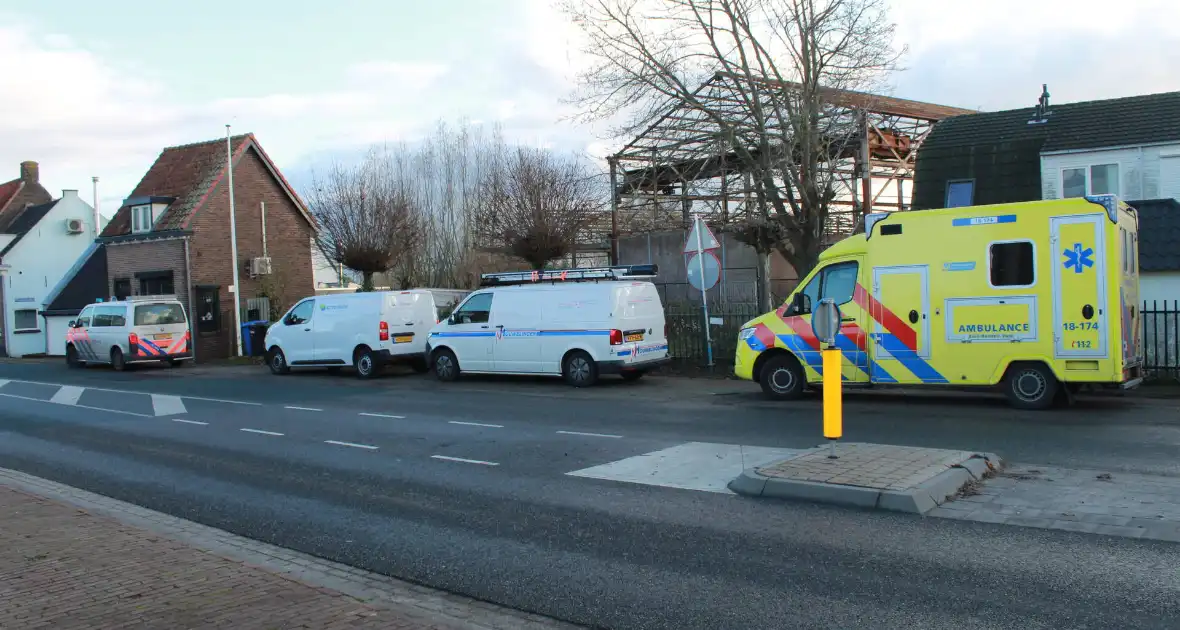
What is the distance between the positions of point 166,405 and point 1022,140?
20.0 meters

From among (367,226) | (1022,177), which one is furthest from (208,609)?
(367,226)

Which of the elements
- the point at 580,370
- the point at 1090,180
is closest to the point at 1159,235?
the point at 1090,180

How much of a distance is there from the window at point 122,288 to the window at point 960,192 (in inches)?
1134

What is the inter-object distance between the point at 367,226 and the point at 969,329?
2107 centimetres

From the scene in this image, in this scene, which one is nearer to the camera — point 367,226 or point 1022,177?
point 1022,177

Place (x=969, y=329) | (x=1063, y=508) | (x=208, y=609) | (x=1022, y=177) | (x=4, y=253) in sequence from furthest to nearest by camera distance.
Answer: (x=4, y=253) < (x=1022, y=177) < (x=969, y=329) < (x=1063, y=508) < (x=208, y=609)

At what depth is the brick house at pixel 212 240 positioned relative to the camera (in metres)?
33.1

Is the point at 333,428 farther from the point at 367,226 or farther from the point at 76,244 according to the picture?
the point at 76,244

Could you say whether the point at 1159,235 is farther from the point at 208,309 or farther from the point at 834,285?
the point at 208,309

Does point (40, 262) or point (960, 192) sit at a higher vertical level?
point (40, 262)

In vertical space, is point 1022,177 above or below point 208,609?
above

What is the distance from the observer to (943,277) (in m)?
13.3

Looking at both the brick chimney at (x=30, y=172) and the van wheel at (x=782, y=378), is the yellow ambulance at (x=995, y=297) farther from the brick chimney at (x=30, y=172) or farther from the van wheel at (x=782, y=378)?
the brick chimney at (x=30, y=172)

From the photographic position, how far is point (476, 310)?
64.0 feet
